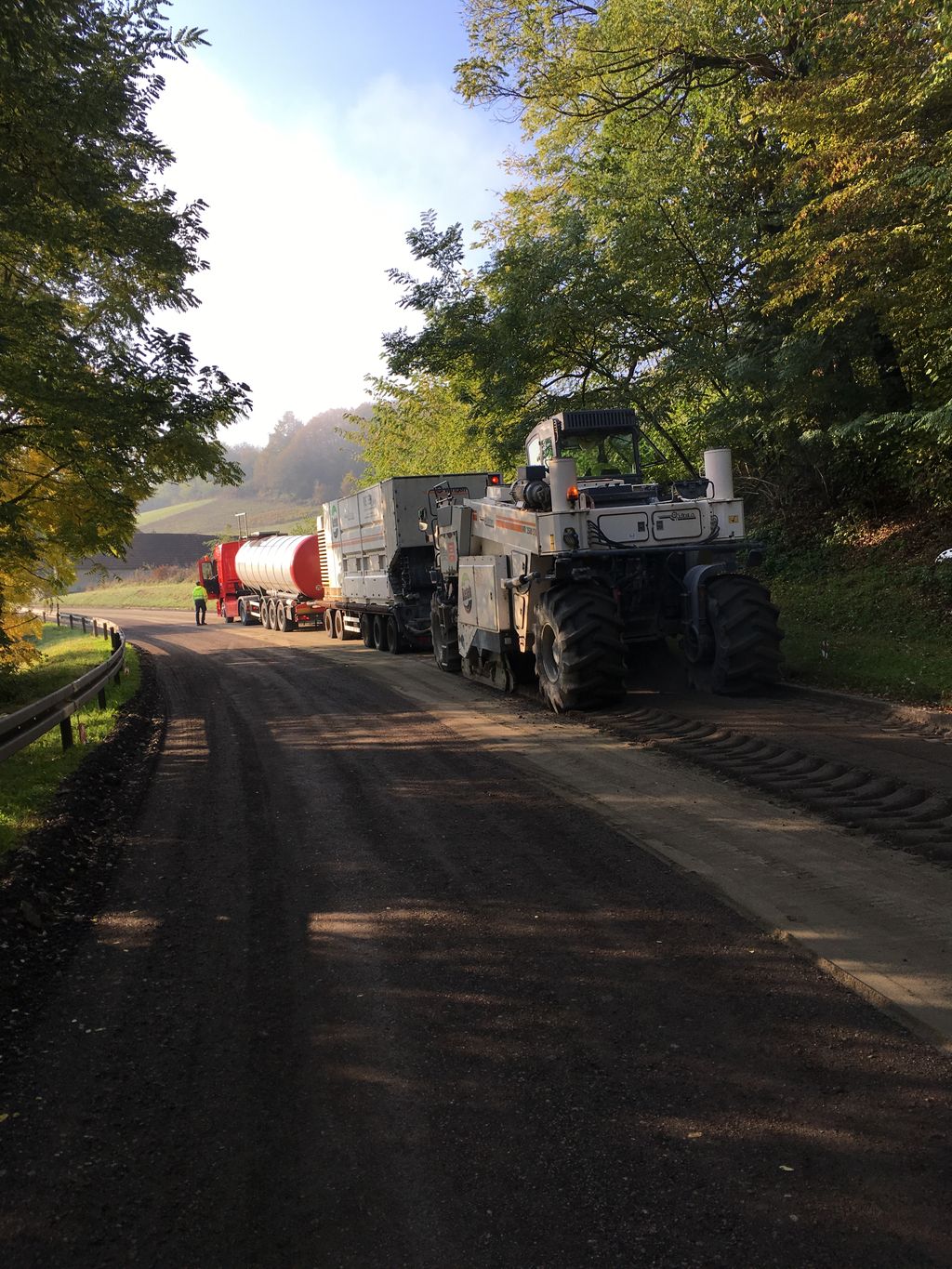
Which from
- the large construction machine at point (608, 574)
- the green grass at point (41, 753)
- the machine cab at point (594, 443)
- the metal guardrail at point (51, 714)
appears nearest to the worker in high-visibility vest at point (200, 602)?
the green grass at point (41, 753)

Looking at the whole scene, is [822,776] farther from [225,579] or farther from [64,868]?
[225,579]

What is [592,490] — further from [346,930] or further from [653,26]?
[653,26]

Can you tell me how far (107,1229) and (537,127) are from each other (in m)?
23.1

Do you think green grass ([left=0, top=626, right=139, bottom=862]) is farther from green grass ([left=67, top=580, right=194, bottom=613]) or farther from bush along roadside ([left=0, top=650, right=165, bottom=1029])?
green grass ([left=67, top=580, right=194, bottom=613])

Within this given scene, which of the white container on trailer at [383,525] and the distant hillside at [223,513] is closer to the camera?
the white container on trailer at [383,525]

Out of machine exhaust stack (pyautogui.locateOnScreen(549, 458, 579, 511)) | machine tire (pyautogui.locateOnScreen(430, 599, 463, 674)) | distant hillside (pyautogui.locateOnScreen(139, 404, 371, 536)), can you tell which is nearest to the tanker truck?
machine tire (pyautogui.locateOnScreen(430, 599, 463, 674))

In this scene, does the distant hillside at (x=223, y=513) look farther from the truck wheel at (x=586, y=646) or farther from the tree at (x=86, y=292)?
the truck wheel at (x=586, y=646)

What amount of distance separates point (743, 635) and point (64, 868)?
25.6 feet

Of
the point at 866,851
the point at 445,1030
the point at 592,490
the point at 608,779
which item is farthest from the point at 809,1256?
the point at 592,490

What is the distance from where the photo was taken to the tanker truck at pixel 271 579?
30516 mm

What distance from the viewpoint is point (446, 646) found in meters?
17.8

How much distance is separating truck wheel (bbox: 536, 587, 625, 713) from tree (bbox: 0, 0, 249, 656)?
577 cm

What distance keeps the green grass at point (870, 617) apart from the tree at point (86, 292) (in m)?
8.91

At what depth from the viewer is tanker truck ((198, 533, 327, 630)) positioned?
30.5 m
